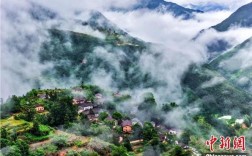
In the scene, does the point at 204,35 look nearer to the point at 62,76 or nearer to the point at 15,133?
the point at 62,76

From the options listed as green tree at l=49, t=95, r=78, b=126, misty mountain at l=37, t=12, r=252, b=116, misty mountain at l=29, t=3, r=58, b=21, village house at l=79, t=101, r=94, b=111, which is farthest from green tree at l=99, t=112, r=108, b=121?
misty mountain at l=29, t=3, r=58, b=21

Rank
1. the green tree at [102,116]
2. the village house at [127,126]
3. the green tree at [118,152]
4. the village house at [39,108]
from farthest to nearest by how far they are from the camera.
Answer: the green tree at [102,116] < the village house at [39,108] < the village house at [127,126] < the green tree at [118,152]

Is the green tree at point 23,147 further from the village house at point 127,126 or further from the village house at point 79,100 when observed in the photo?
the village house at point 79,100

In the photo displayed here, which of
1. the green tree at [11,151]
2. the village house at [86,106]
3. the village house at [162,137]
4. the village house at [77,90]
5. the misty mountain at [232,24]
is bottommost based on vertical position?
the green tree at [11,151]

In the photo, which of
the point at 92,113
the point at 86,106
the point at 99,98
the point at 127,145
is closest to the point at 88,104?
the point at 86,106

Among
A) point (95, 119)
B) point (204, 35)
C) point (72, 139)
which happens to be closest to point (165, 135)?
point (95, 119)

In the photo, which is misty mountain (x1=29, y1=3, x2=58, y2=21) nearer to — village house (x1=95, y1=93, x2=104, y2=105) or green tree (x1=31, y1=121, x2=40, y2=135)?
village house (x1=95, y1=93, x2=104, y2=105)

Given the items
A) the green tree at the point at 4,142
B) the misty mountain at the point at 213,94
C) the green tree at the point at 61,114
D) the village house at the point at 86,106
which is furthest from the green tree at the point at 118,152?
the misty mountain at the point at 213,94

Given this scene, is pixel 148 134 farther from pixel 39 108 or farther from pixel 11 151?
pixel 11 151

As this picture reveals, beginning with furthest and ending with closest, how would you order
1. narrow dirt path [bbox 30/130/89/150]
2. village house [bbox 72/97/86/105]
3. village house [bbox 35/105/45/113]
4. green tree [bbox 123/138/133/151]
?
village house [bbox 72/97/86/105]
village house [bbox 35/105/45/113]
green tree [bbox 123/138/133/151]
narrow dirt path [bbox 30/130/89/150]
